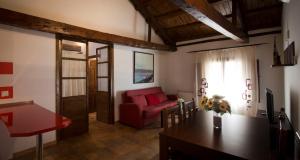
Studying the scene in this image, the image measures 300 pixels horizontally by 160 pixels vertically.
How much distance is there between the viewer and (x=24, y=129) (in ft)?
4.39

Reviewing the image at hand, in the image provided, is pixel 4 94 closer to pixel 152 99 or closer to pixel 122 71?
pixel 122 71

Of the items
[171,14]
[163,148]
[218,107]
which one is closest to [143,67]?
[171,14]

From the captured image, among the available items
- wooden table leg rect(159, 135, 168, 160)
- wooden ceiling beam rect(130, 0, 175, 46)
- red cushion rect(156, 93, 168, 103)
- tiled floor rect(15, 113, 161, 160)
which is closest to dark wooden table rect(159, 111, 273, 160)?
wooden table leg rect(159, 135, 168, 160)

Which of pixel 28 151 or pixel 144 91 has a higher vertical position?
pixel 144 91

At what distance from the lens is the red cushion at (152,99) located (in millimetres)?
4772

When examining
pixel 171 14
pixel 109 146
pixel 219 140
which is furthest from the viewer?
pixel 171 14

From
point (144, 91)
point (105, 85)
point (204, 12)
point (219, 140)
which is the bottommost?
point (219, 140)

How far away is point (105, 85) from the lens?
179 inches

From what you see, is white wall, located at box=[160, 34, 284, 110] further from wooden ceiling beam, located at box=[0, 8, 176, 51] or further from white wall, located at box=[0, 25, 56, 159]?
white wall, located at box=[0, 25, 56, 159]

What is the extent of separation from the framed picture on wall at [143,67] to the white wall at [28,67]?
2316 mm

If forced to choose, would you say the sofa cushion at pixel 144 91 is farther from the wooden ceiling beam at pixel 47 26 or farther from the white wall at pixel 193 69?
the wooden ceiling beam at pixel 47 26

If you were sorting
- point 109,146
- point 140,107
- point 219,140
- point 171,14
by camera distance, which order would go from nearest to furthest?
point 219,140
point 109,146
point 140,107
point 171,14

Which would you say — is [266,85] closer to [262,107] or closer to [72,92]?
[262,107]

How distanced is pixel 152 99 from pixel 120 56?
156cm
